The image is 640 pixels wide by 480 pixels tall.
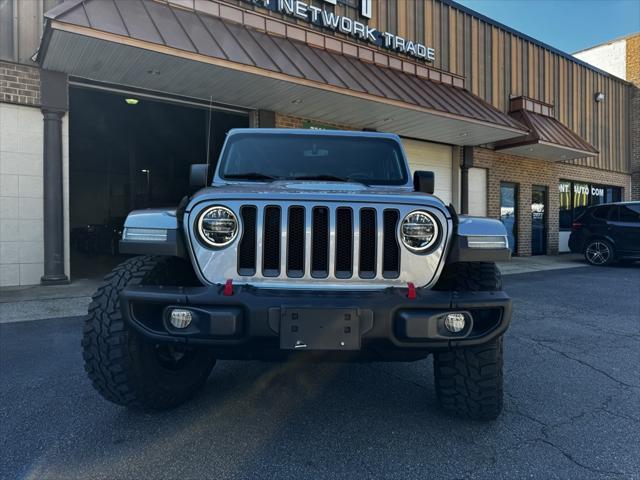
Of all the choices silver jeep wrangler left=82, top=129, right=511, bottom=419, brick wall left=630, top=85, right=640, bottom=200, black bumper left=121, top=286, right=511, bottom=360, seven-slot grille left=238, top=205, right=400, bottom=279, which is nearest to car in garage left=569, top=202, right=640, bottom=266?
brick wall left=630, top=85, right=640, bottom=200

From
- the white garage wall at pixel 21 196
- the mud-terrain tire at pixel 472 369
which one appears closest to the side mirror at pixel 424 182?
the mud-terrain tire at pixel 472 369

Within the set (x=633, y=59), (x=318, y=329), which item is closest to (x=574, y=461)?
(x=318, y=329)

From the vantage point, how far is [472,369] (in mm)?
2395

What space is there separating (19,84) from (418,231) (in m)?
7.68

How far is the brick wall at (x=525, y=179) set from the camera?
13648mm

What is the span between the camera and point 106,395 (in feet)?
8.00

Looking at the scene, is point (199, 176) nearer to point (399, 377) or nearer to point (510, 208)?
point (399, 377)

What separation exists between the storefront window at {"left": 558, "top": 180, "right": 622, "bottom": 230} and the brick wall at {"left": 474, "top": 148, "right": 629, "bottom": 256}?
326mm

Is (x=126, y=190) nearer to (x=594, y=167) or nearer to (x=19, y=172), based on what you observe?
(x=19, y=172)

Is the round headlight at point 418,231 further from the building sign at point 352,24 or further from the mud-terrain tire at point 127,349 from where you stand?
the building sign at point 352,24

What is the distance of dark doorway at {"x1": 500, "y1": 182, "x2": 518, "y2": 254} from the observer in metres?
14.1

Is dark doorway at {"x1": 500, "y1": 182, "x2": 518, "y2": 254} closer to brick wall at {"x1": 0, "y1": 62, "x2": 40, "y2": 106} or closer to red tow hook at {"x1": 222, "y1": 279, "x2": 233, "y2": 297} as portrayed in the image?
brick wall at {"x1": 0, "y1": 62, "x2": 40, "y2": 106}

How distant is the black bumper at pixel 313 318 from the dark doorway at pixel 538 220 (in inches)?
564

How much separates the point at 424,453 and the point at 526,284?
721 centimetres
